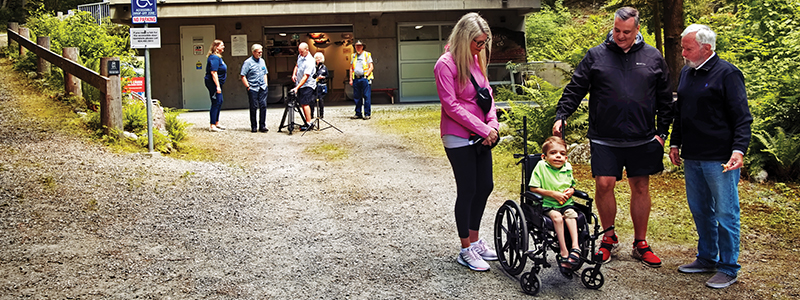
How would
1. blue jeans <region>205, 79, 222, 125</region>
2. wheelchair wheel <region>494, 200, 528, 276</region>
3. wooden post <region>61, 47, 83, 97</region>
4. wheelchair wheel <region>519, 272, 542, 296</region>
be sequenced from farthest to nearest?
blue jeans <region>205, 79, 222, 125</region>
wooden post <region>61, 47, 83, 97</region>
wheelchair wheel <region>494, 200, 528, 276</region>
wheelchair wheel <region>519, 272, 542, 296</region>

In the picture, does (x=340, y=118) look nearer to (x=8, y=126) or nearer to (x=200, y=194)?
(x=8, y=126)

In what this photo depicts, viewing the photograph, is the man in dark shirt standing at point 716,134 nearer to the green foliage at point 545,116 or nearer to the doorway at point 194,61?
the green foliage at point 545,116

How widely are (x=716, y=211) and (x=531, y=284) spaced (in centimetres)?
152

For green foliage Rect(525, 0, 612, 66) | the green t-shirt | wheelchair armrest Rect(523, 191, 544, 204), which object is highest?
green foliage Rect(525, 0, 612, 66)

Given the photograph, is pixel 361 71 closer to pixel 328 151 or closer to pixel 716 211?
pixel 328 151

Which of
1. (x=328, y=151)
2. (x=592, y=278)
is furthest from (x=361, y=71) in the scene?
(x=592, y=278)

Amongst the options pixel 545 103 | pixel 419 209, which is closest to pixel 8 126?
pixel 419 209

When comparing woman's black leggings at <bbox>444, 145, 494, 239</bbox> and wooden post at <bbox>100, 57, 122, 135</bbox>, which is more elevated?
wooden post at <bbox>100, 57, 122, 135</bbox>

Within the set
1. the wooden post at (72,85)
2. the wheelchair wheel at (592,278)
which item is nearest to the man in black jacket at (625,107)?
the wheelchair wheel at (592,278)

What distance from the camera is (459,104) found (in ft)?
16.8

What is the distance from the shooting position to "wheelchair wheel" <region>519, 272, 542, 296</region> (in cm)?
475

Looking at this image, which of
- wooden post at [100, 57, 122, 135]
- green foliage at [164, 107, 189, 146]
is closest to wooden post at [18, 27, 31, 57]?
green foliage at [164, 107, 189, 146]

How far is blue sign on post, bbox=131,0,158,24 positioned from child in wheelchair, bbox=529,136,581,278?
26.3 ft

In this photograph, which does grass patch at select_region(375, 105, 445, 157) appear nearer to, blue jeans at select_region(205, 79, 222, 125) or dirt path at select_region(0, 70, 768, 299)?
dirt path at select_region(0, 70, 768, 299)
